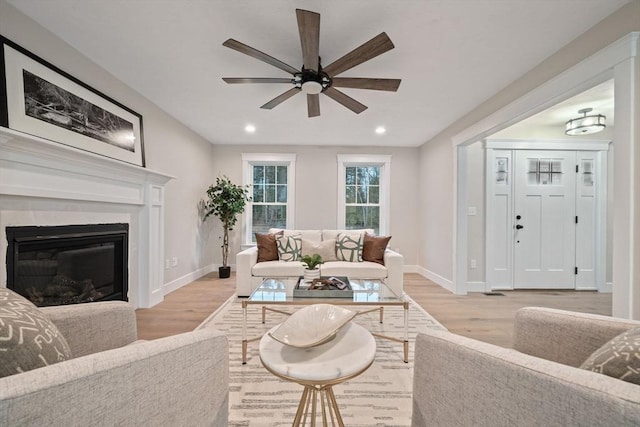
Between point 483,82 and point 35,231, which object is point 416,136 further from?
point 35,231

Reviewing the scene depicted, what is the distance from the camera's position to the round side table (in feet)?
2.87

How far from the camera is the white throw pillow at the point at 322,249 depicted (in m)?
3.64

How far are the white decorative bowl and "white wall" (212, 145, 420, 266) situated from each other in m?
3.83

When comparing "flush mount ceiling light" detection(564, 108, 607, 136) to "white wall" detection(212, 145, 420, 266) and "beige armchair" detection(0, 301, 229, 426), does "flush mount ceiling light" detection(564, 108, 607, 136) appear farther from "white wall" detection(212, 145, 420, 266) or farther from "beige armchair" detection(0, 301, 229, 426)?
"beige armchair" detection(0, 301, 229, 426)

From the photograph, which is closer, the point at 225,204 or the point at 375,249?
the point at 375,249

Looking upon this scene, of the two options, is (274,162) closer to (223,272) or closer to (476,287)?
(223,272)

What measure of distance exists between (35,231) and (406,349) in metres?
2.81

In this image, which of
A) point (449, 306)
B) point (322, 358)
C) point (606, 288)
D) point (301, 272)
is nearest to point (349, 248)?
point (301, 272)

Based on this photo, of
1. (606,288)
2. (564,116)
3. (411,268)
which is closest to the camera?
(564,116)

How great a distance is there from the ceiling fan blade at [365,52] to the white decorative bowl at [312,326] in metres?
1.59

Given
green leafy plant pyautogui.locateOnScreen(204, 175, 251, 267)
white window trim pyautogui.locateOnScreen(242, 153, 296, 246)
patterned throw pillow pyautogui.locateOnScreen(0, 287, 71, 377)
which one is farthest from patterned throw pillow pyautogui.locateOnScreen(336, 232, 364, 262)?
patterned throw pillow pyautogui.locateOnScreen(0, 287, 71, 377)

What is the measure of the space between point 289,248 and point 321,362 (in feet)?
8.95

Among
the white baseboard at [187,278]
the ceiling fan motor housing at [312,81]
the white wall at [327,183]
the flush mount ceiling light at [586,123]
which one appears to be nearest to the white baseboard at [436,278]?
the white wall at [327,183]

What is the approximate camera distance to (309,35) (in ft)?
5.40
